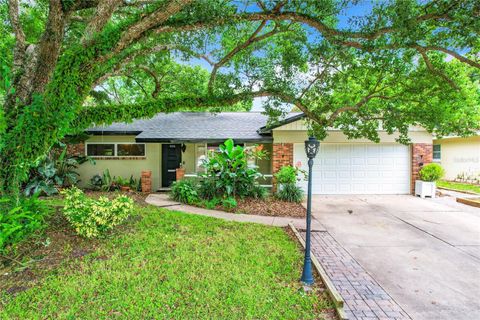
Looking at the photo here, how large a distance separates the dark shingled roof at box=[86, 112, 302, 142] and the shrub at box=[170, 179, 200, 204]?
2197 millimetres

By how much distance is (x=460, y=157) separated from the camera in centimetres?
1445

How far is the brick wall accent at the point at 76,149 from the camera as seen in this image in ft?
35.8

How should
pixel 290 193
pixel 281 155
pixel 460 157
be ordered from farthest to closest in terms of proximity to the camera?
pixel 460 157 < pixel 281 155 < pixel 290 193

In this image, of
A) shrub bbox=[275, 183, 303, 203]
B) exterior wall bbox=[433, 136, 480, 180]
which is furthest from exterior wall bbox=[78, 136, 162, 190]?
exterior wall bbox=[433, 136, 480, 180]

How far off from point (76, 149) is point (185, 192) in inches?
253

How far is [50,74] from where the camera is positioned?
4855 mm

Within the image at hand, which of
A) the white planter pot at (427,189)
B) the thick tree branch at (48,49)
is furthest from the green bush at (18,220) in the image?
the white planter pot at (427,189)

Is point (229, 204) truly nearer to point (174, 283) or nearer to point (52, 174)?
point (174, 283)

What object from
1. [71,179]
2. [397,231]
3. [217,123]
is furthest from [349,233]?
[71,179]

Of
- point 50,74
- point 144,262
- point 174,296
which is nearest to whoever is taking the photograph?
point 174,296

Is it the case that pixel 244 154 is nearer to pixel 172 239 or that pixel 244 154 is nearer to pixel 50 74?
pixel 172 239

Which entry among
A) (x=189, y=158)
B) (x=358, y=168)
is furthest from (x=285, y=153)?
(x=189, y=158)

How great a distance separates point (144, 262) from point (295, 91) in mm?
5624

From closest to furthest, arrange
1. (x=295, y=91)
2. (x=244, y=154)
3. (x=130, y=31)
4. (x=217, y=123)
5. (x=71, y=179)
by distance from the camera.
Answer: (x=130, y=31) < (x=295, y=91) < (x=244, y=154) < (x=71, y=179) < (x=217, y=123)
